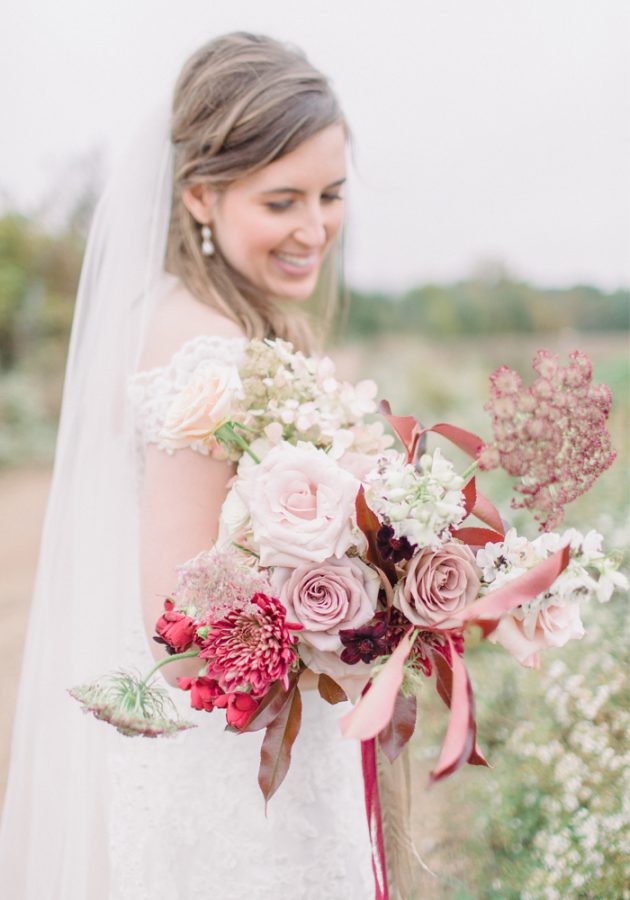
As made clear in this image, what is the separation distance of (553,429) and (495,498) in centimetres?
358

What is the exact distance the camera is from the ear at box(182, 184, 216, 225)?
1920 millimetres

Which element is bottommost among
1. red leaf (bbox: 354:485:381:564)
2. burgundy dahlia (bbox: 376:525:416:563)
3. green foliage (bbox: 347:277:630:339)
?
burgundy dahlia (bbox: 376:525:416:563)

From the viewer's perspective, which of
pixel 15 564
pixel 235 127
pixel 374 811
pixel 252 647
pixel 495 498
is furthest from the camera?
pixel 15 564

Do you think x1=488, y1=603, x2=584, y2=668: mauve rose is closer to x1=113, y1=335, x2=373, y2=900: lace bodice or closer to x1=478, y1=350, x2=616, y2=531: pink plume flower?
x1=478, y1=350, x2=616, y2=531: pink plume flower

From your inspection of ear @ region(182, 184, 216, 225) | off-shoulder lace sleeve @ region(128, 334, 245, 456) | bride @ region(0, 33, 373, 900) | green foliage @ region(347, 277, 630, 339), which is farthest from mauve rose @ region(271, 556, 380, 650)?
green foliage @ region(347, 277, 630, 339)

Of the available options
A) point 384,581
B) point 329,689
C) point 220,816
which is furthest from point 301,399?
point 220,816

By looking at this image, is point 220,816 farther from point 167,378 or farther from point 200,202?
point 200,202

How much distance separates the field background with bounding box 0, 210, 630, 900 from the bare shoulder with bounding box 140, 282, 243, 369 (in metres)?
1.01

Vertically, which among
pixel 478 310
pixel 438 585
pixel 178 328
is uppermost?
pixel 478 310

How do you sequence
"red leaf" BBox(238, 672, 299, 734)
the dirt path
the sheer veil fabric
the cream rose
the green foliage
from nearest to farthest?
1. "red leaf" BBox(238, 672, 299, 734)
2. the cream rose
3. the sheer veil fabric
4. the dirt path
5. the green foliage

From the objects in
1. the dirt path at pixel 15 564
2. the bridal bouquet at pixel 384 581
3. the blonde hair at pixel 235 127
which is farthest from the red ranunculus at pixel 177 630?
the dirt path at pixel 15 564

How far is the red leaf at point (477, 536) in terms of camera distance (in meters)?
1.33

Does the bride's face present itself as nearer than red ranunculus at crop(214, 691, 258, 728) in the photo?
No

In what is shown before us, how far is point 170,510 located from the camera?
5.06 ft
